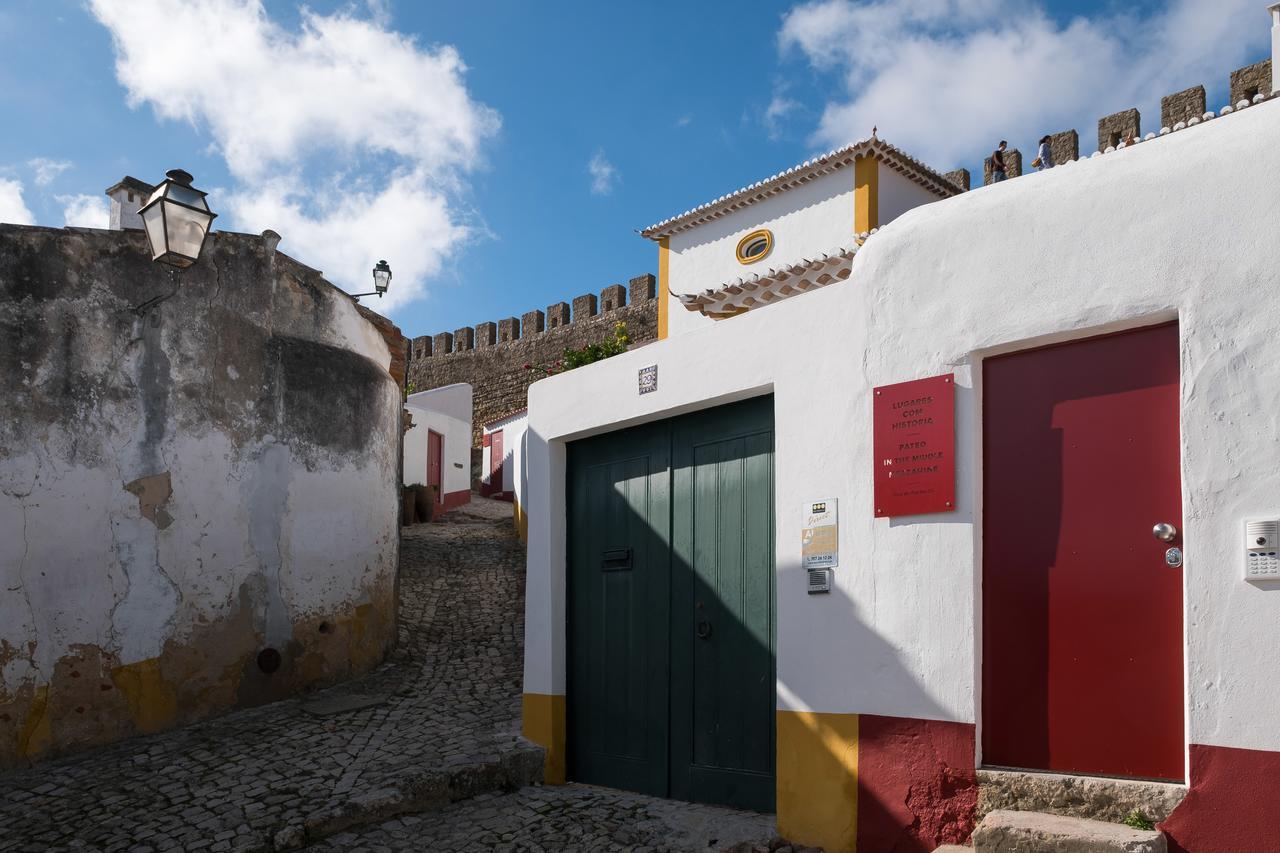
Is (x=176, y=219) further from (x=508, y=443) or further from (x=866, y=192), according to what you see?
(x=508, y=443)

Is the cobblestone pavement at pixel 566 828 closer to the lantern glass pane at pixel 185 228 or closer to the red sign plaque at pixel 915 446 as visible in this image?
the red sign plaque at pixel 915 446

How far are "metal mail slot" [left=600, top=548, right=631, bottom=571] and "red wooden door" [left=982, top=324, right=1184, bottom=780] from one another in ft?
8.44

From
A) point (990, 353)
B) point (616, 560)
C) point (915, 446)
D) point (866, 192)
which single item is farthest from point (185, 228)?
point (866, 192)

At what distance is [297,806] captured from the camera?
231 inches

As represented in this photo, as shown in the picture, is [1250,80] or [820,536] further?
[1250,80]

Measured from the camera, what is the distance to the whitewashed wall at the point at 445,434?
19.8 meters

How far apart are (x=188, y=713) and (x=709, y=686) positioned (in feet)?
13.7

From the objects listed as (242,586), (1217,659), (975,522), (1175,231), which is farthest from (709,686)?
(242,586)

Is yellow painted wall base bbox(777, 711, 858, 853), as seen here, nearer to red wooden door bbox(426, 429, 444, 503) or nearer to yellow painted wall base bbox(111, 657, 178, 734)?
yellow painted wall base bbox(111, 657, 178, 734)

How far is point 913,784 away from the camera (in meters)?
4.54

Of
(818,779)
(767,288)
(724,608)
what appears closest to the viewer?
(818,779)

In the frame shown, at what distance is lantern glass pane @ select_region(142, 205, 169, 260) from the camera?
659 centimetres

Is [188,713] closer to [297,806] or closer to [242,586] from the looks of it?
[242,586]

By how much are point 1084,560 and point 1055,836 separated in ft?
3.60
